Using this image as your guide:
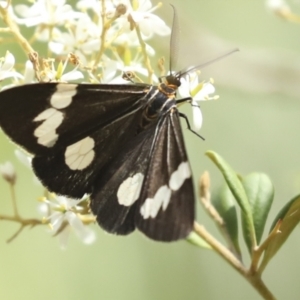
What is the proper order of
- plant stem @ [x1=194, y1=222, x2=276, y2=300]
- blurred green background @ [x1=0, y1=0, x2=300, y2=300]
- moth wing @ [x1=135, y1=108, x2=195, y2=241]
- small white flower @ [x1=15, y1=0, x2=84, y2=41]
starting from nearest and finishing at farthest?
1. moth wing @ [x1=135, y1=108, x2=195, y2=241]
2. plant stem @ [x1=194, y1=222, x2=276, y2=300]
3. small white flower @ [x1=15, y1=0, x2=84, y2=41]
4. blurred green background @ [x1=0, y1=0, x2=300, y2=300]

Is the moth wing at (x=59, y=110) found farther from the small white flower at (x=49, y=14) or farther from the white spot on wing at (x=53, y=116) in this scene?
the small white flower at (x=49, y=14)

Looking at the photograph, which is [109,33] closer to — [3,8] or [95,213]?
[3,8]

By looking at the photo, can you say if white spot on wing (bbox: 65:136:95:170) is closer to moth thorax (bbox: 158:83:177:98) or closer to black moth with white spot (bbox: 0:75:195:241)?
black moth with white spot (bbox: 0:75:195:241)

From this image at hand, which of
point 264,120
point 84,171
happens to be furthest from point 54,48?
point 264,120

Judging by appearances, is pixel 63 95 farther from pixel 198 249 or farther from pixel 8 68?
pixel 198 249

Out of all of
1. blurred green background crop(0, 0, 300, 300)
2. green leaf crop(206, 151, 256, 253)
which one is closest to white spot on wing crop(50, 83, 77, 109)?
green leaf crop(206, 151, 256, 253)

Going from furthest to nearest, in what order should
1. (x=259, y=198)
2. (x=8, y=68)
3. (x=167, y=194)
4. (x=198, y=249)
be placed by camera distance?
(x=198, y=249) → (x=259, y=198) → (x=8, y=68) → (x=167, y=194)

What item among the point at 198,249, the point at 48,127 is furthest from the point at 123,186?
the point at 198,249
